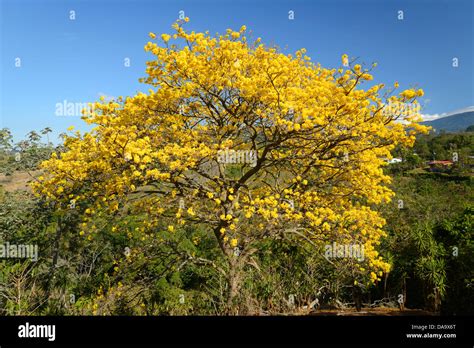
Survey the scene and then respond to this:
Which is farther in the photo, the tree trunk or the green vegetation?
the green vegetation

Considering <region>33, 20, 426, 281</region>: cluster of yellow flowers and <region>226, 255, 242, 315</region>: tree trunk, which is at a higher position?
<region>33, 20, 426, 281</region>: cluster of yellow flowers

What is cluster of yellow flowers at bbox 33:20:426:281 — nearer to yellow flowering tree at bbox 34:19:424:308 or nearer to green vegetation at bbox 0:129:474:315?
yellow flowering tree at bbox 34:19:424:308

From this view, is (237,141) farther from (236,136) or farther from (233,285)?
(233,285)

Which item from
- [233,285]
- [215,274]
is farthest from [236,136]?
[215,274]

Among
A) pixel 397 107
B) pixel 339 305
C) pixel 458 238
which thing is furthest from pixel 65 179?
pixel 458 238

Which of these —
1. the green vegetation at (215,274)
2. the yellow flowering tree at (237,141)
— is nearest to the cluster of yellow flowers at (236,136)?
the yellow flowering tree at (237,141)

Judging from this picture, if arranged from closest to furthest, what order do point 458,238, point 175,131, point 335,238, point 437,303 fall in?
point 175,131
point 335,238
point 437,303
point 458,238

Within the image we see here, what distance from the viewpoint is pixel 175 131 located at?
701 cm

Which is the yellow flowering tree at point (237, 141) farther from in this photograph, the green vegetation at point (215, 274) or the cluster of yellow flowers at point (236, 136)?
the green vegetation at point (215, 274)

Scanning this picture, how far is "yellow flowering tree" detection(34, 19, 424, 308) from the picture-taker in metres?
6.33

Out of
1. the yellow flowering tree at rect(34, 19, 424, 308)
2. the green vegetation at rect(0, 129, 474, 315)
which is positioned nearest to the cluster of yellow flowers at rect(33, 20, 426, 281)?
the yellow flowering tree at rect(34, 19, 424, 308)
